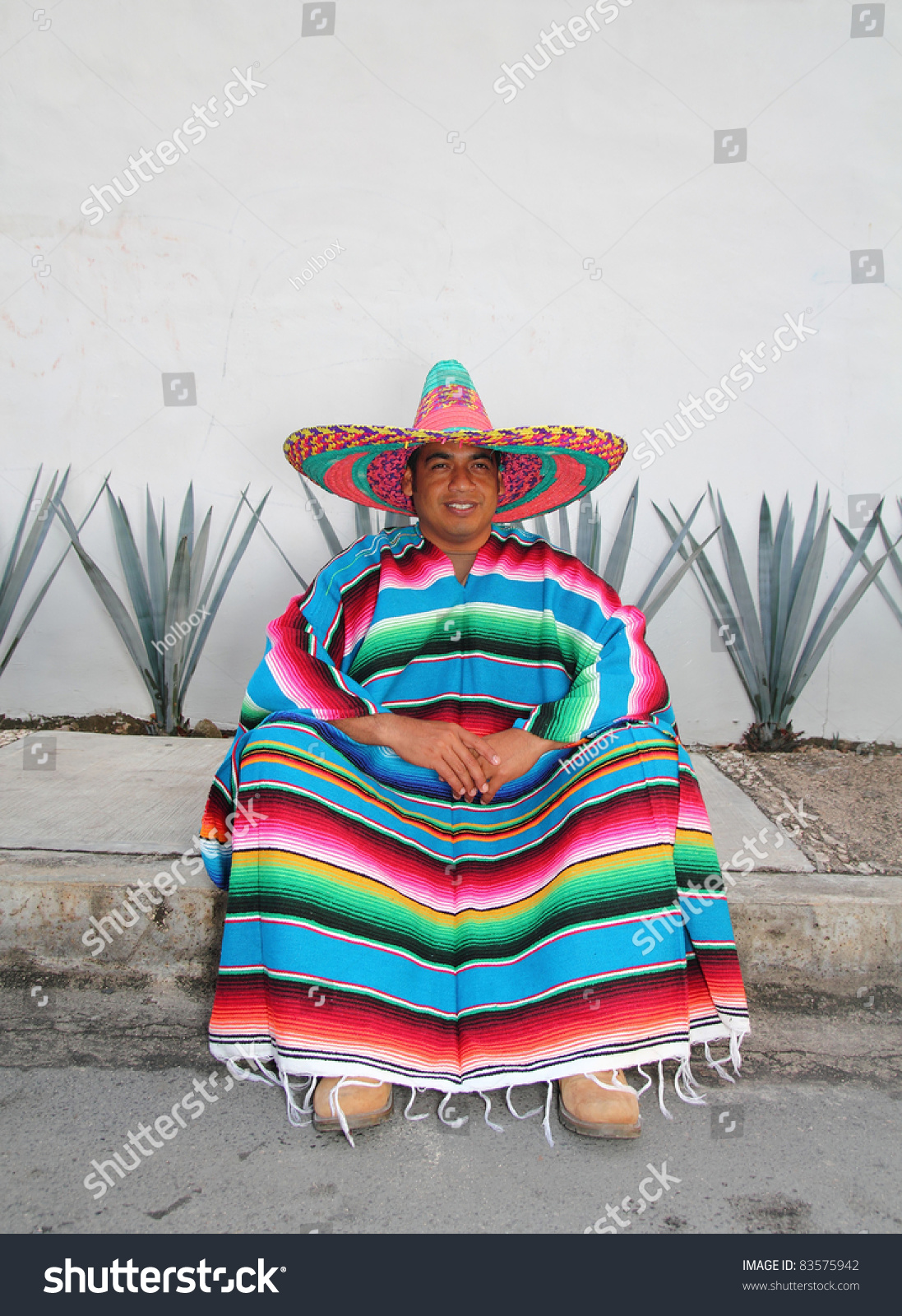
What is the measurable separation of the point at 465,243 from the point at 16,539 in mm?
2037

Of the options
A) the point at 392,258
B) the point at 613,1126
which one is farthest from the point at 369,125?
the point at 613,1126

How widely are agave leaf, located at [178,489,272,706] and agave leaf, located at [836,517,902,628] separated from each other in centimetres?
215

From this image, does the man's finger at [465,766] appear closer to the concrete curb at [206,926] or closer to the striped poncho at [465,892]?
the striped poncho at [465,892]

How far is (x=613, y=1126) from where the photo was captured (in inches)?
61.6

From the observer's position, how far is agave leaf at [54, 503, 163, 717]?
3369 mm

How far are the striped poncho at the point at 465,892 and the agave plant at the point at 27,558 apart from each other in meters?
1.83

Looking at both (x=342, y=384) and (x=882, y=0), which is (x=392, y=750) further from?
(x=882, y=0)

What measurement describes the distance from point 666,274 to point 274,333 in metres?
1.45

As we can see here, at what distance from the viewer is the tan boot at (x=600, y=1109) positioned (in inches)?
61.6

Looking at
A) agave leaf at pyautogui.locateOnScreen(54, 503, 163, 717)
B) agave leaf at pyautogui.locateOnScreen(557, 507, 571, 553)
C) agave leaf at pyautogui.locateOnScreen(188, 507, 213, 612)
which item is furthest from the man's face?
agave leaf at pyautogui.locateOnScreen(54, 503, 163, 717)

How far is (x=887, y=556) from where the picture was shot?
330 cm

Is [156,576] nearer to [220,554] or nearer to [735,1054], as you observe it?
[220,554]

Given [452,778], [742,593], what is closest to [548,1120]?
[452,778]

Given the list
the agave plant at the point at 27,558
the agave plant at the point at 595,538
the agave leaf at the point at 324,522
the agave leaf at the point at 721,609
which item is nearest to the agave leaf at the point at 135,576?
the agave plant at the point at 27,558
